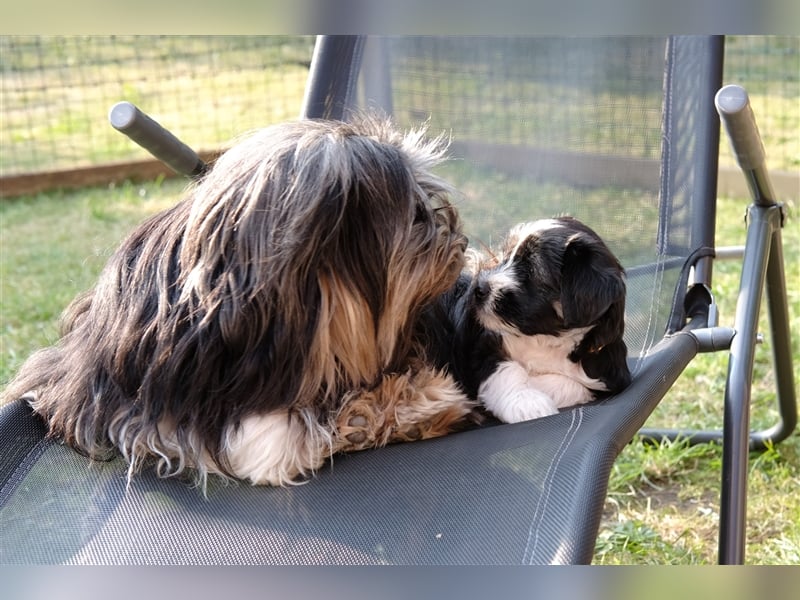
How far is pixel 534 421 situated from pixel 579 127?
4.38 feet

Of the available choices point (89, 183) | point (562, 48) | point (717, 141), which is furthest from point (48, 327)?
point (717, 141)

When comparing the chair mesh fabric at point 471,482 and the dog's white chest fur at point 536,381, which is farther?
the dog's white chest fur at point 536,381

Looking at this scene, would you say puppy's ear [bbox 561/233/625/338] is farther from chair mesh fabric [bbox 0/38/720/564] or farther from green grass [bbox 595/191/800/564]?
green grass [bbox 595/191/800/564]

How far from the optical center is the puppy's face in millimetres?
2213

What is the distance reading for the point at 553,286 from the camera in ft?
7.46

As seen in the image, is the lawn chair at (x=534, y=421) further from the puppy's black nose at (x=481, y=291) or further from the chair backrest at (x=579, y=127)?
the puppy's black nose at (x=481, y=291)

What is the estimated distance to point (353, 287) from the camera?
202cm

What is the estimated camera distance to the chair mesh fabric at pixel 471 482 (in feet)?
5.83

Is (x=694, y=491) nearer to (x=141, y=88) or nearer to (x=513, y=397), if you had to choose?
(x=513, y=397)

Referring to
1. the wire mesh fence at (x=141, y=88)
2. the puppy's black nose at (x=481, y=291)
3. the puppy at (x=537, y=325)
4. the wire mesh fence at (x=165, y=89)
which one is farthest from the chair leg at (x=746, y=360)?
the wire mesh fence at (x=141, y=88)

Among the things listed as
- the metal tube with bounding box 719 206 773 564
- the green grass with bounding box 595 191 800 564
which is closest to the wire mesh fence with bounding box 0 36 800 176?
the green grass with bounding box 595 191 800 564

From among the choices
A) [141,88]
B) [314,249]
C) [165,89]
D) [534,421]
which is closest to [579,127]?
[534,421]

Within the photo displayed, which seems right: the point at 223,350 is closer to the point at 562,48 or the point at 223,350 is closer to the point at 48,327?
the point at 562,48
